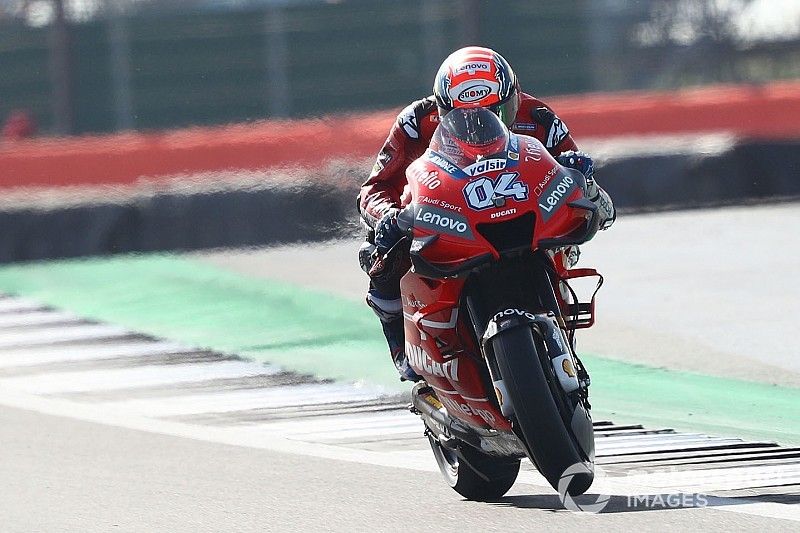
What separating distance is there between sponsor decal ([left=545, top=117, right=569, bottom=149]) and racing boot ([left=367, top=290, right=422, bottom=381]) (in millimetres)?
790

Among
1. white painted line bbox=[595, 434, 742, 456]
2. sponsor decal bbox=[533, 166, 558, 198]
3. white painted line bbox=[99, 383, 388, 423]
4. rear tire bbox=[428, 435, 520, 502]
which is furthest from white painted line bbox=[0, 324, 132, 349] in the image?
sponsor decal bbox=[533, 166, 558, 198]

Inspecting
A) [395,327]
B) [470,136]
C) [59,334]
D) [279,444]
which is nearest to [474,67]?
[470,136]

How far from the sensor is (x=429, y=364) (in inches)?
231

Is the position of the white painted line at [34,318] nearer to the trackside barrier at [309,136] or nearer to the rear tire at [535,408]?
the trackside barrier at [309,136]

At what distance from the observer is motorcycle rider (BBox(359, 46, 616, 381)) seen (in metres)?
5.86

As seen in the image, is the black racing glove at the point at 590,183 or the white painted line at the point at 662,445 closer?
the black racing glove at the point at 590,183

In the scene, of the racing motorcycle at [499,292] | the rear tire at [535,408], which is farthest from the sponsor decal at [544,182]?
the rear tire at [535,408]

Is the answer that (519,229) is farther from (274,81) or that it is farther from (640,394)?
(274,81)

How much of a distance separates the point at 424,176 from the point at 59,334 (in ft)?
21.3

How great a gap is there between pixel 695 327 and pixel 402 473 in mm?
4071

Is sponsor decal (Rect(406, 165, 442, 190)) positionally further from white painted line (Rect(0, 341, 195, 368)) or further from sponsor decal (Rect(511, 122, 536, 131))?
white painted line (Rect(0, 341, 195, 368))

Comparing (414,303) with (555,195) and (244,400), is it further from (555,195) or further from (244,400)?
(244,400)

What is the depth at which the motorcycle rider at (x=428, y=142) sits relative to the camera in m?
5.86

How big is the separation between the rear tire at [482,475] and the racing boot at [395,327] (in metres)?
0.34
